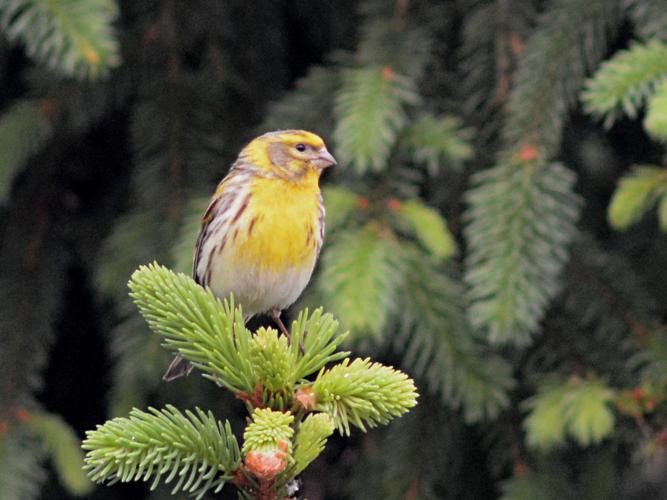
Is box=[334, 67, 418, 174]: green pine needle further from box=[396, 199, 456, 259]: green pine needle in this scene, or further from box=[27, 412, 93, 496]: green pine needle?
box=[27, 412, 93, 496]: green pine needle

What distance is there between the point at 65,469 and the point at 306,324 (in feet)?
4.75

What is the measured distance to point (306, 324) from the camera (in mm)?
1355

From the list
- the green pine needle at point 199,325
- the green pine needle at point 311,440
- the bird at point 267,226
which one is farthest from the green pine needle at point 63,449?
the green pine needle at point 311,440

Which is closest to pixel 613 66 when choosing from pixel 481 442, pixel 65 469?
pixel 481 442

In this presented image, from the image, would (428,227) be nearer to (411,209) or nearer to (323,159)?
(411,209)

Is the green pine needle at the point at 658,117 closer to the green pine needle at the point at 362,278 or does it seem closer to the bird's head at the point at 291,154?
the green pine needle at the point at 362,278

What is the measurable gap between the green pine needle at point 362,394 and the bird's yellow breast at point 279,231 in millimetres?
1064

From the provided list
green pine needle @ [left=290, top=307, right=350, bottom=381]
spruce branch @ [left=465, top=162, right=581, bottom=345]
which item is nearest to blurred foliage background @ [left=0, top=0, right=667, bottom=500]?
spruce branch @ [left=465, top=162, right=581, bottom=345]

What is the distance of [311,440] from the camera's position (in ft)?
4.04

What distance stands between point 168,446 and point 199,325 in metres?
0.16

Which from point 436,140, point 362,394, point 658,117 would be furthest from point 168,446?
point 436,140

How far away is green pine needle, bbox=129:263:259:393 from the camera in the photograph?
1.27 metres

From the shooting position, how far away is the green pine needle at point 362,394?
1.27 m

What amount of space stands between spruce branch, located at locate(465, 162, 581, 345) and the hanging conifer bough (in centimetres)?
93
